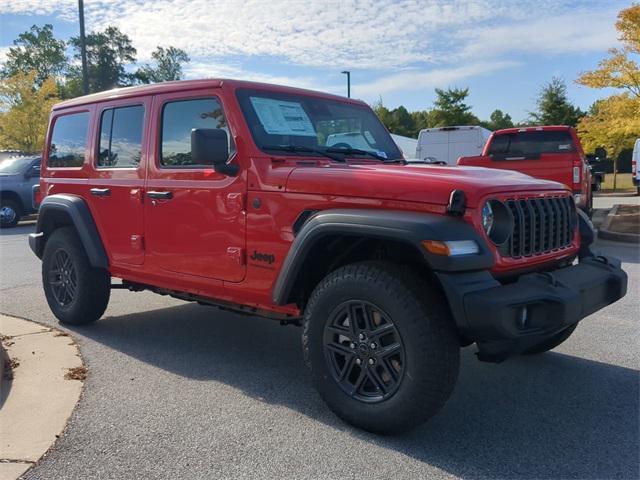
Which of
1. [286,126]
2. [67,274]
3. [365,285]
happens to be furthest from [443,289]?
[67,274]

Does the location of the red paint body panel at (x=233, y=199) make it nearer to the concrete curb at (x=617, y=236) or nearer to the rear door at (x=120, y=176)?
the rear door at (x=120, y=176)

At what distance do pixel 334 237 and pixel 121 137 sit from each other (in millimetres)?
2398

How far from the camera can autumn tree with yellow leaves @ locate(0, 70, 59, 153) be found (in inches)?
1042

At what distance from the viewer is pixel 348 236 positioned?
3279 millimetres

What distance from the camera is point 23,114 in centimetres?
2652

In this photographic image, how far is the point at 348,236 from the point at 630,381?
220 centimetres

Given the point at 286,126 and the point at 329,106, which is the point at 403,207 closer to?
the point at 286,126

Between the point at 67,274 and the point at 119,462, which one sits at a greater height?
the point at 67,274

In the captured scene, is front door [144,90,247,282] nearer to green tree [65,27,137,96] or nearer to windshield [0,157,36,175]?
windshield [0,157,36,175]

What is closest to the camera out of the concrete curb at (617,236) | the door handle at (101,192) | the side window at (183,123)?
the side window at (183,123)

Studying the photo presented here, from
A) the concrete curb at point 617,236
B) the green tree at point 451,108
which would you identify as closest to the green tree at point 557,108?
the green tree at point 451,108

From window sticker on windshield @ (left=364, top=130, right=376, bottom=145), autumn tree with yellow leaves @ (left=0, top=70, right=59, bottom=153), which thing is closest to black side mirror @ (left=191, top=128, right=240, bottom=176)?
window sticker on windshield @ (left=364, top=130, right=376, bottom=145)

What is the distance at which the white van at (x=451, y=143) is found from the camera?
15539mm

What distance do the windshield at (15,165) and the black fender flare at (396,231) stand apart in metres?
14.1
